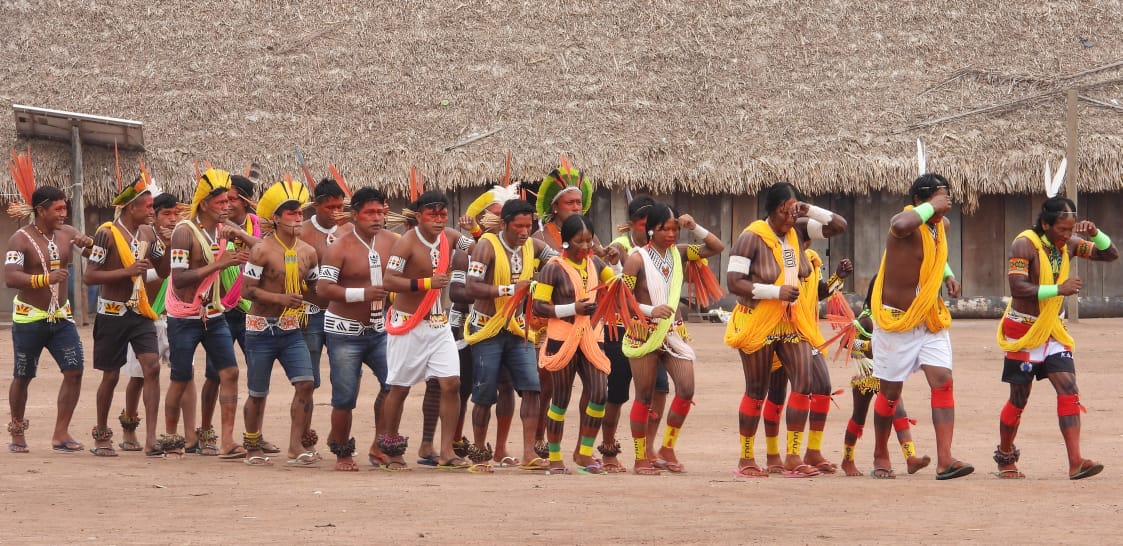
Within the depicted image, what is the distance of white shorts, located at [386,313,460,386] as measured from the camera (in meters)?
9.46

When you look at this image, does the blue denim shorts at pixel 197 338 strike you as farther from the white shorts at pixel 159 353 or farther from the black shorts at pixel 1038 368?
the black shorts at pixel 1038 368

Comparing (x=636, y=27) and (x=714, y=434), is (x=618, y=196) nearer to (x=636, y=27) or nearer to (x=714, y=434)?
(x=636, y=27)

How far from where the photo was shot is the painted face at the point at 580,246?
945 cm

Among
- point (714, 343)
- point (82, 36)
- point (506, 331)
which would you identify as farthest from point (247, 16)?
point (506, 331)

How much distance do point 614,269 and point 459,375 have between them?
1233 mm

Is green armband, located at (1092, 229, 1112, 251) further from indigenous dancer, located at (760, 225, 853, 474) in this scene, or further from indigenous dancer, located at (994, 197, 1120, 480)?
indigenous dancer, located at (760, 225, 853, 474)

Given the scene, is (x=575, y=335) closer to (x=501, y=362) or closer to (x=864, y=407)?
(x=501, y=362)

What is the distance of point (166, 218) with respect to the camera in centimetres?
1063

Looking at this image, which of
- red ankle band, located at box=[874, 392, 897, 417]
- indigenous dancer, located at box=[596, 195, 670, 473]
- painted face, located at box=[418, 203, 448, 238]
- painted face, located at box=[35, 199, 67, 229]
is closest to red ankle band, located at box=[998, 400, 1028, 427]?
red ankle band, located at box=[874, 392, 897, 417]

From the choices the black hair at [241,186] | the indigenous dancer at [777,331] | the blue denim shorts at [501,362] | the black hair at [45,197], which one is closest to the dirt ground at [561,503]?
the indigenous dancer at [777,331]

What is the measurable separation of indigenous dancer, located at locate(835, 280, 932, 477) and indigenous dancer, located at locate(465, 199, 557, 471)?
5.93 feet

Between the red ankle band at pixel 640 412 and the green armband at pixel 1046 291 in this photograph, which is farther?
the red ankle band at pixel 640 412

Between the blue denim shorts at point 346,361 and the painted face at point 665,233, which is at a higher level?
the painted face at point 665,233

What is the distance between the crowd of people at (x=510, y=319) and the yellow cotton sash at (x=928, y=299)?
0.01 meters
